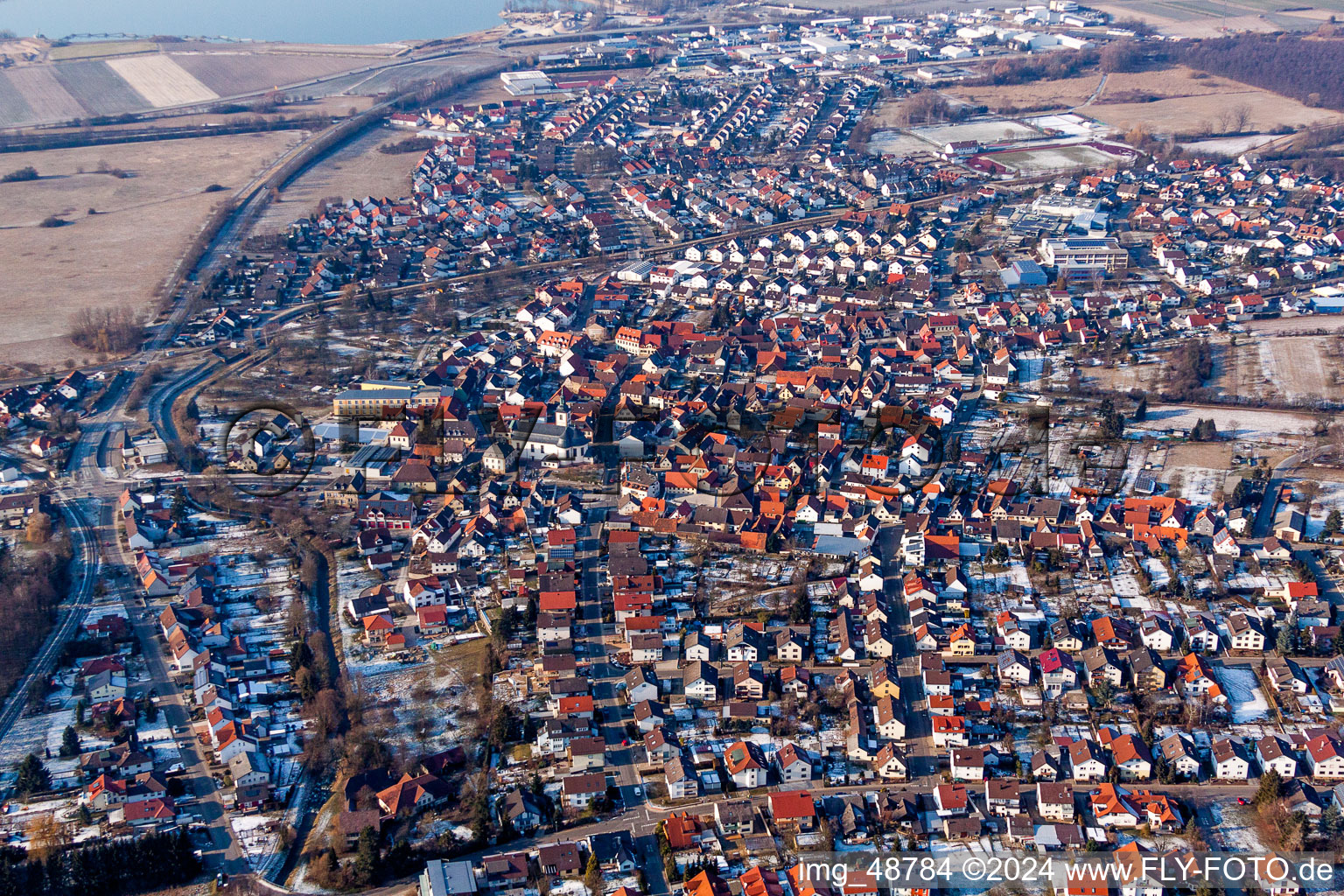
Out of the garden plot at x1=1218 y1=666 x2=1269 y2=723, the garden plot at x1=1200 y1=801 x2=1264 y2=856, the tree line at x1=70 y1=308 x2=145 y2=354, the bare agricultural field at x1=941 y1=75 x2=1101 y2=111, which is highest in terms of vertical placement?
the bare agricultural field at x1=941 y1=75 x2=1101 y2=111

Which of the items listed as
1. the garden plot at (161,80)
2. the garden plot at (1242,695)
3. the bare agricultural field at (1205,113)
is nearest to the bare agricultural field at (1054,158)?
→ the bare agricultural field at (1205,113)

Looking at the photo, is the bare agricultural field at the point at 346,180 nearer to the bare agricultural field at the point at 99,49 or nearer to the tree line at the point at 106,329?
the tree line at the point at 106,329

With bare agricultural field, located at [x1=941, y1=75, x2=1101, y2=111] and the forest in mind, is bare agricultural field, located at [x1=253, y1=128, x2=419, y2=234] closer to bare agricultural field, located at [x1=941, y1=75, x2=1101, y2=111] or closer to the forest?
bare agricultural field, located at [x1=941, y1=75, x2=1101, y2=111]

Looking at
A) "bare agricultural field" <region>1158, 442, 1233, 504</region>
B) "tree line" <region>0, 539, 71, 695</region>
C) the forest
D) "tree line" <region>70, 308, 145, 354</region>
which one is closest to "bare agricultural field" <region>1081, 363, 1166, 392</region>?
"bare agricultural field" <region>1158, 442, 1233, 504</region>

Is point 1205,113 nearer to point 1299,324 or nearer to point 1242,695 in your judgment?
point 1299,324

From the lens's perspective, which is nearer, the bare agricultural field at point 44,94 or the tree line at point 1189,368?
the tree line at point 1189,368

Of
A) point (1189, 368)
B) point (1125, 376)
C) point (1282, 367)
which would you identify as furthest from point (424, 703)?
point (1282, 367)
